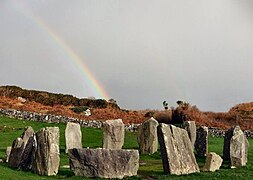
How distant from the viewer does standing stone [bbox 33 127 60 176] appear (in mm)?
21031

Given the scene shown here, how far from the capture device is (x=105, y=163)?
803 inches

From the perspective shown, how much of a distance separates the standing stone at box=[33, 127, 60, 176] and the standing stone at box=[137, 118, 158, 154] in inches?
386

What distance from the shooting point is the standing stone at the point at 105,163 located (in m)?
20.4

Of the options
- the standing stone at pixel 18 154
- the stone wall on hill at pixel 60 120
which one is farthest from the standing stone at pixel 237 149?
the stone wall on hill at pixel 60 120

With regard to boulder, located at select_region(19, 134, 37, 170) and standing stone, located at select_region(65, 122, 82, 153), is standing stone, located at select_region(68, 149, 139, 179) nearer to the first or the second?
boulder, located at select_region(19, 134, 37, 170)

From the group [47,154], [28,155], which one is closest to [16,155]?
[28,155]

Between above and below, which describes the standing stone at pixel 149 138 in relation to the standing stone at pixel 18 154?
above

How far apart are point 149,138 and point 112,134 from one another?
2.40 metres

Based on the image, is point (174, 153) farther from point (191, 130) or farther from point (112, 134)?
point (191, 130)

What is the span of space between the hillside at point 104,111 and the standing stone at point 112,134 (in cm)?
2273

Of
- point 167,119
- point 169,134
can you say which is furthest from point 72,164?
point 167,119

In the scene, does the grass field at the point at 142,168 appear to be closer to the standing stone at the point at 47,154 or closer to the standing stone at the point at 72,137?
the standing stone at the point at 47,154

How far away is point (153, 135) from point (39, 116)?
21.7m

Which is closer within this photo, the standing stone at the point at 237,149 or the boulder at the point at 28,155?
the boulder at the point at 28,155
